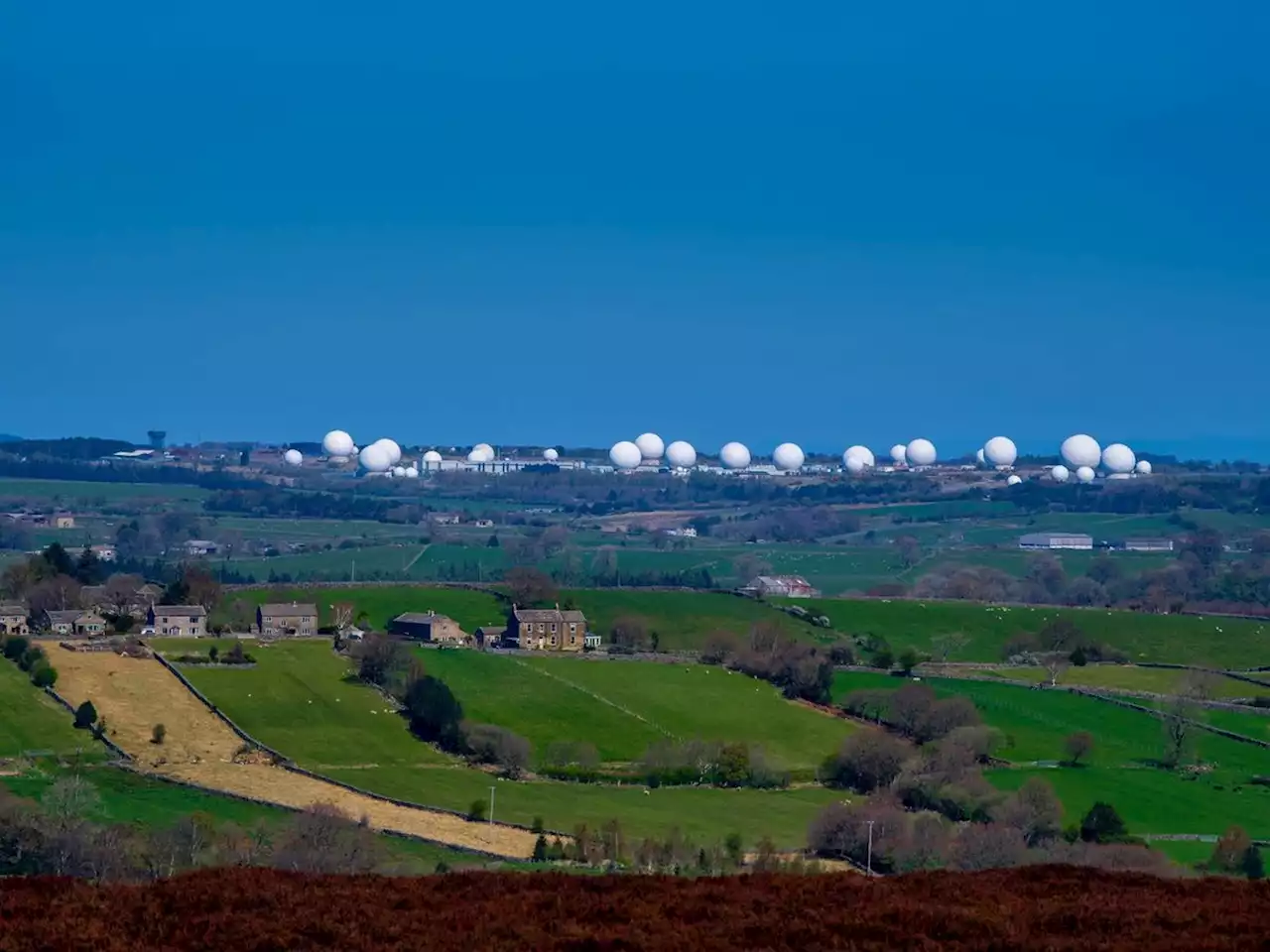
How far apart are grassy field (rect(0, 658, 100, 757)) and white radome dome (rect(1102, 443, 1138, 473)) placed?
13985 centimetres

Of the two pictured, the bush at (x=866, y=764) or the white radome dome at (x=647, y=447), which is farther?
the white radome dome at (x=647, y=447)

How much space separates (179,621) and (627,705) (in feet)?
57.7

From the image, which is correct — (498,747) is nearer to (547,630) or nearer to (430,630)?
(547,630)

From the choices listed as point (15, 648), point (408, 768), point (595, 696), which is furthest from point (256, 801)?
point (15, 648)

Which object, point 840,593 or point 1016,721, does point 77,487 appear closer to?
point 840,593

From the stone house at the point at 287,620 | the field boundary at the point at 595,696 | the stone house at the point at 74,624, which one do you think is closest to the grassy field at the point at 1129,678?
the field boundary at the point at 595,696

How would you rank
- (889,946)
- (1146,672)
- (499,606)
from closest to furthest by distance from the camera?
(889,946) → (1146,672) → (499,606)

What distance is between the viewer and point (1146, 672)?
217ft

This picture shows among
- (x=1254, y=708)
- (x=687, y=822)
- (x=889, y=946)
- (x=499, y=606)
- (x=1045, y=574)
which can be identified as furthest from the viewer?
(x=1045, y=574)

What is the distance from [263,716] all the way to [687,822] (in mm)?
15032

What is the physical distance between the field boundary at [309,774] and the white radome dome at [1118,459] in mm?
135326

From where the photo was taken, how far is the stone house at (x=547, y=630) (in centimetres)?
6731

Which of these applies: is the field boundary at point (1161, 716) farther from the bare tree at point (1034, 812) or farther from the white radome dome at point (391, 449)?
the white radome dome at point (391, 449)

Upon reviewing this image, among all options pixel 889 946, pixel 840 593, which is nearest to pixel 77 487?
pixel 840 593
